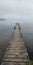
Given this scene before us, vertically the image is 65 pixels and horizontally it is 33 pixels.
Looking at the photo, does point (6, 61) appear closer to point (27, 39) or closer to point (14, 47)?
point (14, 47)

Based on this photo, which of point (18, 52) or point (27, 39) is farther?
point (27, 39)

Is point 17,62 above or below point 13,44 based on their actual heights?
below

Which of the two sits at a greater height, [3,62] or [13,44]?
[13,44]

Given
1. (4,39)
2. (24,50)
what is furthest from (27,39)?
(24,50)

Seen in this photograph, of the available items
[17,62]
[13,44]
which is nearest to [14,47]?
[13,44]

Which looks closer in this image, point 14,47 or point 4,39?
point 14,47

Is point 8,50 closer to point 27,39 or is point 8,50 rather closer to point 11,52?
point 11,52
